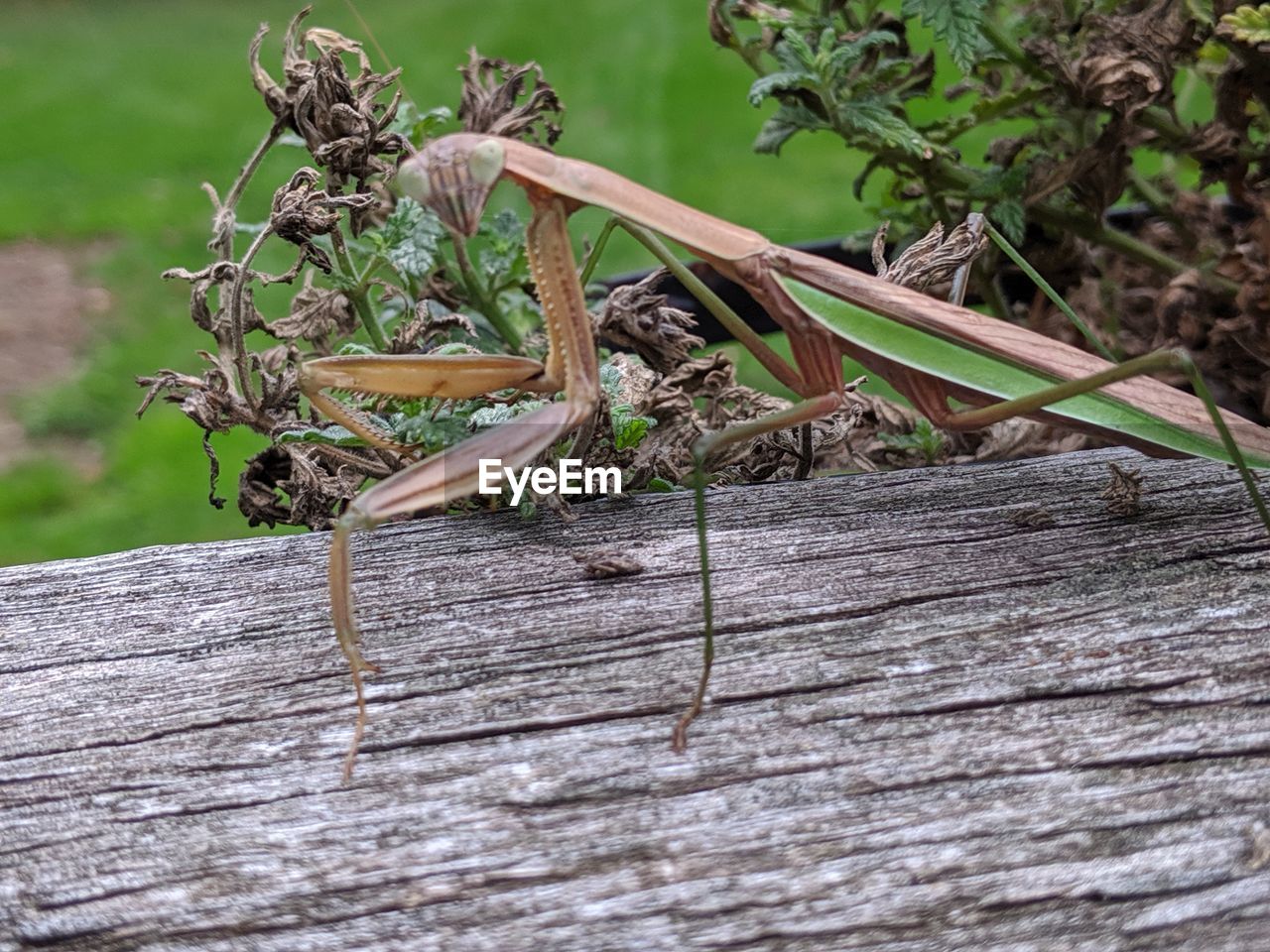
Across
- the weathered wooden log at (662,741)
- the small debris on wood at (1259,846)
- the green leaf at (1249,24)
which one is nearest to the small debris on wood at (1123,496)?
the weathered wooden log at (662,741)

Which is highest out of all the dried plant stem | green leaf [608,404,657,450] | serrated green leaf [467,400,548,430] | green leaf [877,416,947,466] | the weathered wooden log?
the dried plant stem

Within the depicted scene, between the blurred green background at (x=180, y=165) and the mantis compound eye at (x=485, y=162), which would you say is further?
the blurred green background at (x=180, y=165)

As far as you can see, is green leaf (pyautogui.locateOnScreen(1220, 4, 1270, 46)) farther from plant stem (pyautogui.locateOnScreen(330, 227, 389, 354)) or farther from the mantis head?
plant stem (pyautogui.locateOnScreen(330, 227, 389, 354))

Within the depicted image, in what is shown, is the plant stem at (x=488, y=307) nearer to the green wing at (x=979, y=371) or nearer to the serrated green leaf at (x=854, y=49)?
the green wing at (x=979, y=371)

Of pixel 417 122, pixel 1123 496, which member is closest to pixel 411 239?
pixel 417 122

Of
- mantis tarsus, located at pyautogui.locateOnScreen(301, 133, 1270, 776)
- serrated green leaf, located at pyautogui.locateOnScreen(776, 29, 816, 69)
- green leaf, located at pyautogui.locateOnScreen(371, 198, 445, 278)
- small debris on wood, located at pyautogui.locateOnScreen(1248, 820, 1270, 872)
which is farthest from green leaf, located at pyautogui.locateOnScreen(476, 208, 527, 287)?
small debris on wood, located at pyautogui.locateOnScreen(1248, 820, 1270, 872)

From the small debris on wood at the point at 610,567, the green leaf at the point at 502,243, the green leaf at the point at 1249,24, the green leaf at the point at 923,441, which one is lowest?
the small debris on wood at the point at 610,567

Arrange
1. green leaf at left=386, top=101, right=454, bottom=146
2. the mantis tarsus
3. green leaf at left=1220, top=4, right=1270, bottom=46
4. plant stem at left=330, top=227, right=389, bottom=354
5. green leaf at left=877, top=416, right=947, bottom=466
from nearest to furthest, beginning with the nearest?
the mantis tarsus < plant stem at left=330, top=227, right=389, bottom=354 < green leaf at left=1220, top=4, right=1270, bottom=46 < green leaf at left=386, top=101, right=454, bottom=146 < green leaf at left=877, top=416, right=947, bottom=466
